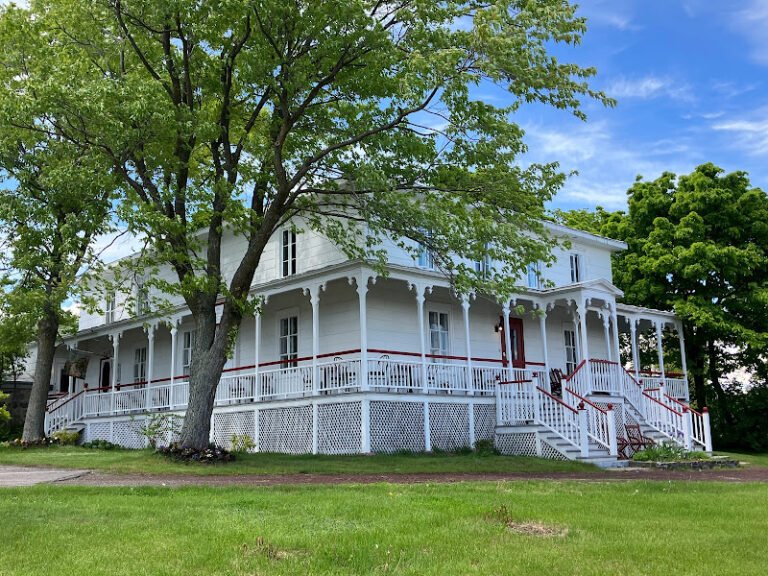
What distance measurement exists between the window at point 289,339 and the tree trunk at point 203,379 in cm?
572

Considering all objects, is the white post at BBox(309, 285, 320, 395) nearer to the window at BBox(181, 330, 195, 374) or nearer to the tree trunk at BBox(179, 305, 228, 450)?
the tree trunk at BBox(179, 305, 228, 450)

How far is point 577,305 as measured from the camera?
23.7m

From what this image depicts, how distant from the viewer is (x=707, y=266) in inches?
1174

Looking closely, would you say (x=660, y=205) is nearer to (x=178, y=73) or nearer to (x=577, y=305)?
(x=577, y=305)

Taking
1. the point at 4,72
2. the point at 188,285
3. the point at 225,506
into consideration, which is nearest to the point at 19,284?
the point at 4,72

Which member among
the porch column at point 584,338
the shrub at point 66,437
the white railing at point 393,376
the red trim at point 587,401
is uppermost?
the porch column at point 584,338

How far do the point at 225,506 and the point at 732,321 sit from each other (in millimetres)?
26195

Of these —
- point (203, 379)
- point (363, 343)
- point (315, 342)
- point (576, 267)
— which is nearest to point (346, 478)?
point (203, 379)

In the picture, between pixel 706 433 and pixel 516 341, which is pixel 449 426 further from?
pixel 706 433

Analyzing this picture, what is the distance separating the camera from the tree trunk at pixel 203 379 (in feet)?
54.9

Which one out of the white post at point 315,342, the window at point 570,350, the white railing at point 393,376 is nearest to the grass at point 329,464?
the white railing at point 393,376

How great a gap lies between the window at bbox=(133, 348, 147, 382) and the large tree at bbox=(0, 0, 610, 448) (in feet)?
43.8

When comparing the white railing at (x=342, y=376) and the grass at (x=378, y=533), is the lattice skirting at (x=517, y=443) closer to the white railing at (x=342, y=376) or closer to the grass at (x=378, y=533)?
the white railing at (x=342, y=376)

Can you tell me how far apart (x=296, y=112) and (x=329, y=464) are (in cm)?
758
